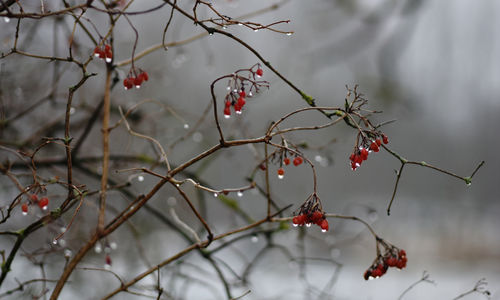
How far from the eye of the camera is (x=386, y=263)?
3.45 feet

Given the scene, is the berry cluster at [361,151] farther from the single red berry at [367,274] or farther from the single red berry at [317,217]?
the single red berry at [367,274]

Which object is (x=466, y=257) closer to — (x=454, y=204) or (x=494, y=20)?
(x=454, y=204)

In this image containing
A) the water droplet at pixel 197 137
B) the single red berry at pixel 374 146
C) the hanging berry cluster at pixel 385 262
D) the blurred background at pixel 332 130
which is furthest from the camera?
the blurred background at pixel 332 130

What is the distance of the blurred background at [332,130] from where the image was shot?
2.36 metres

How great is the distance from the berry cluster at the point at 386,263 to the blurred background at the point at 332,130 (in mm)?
708

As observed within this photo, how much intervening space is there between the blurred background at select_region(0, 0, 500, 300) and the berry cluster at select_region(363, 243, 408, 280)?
2.32 ft

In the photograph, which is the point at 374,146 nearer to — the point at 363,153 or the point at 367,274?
the point at 363,153

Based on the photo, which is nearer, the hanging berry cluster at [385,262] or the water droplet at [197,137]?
the hanging berry cluster at [385,262]

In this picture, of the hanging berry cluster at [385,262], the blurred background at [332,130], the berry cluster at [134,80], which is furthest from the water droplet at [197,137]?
the hanging berry cluster at [385,262]

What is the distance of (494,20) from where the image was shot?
229 inches

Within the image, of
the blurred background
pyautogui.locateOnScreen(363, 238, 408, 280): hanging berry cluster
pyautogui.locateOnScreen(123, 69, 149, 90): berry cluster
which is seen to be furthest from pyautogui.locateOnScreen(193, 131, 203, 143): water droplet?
pyautogui.locateOnScreen(363, 238, 408, 280): hanging berry cluster

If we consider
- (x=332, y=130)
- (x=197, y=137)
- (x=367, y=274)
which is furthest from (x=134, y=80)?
(x=332, y=130)

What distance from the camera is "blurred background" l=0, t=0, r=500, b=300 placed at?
92.7 inches

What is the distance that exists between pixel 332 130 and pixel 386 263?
278 cm
